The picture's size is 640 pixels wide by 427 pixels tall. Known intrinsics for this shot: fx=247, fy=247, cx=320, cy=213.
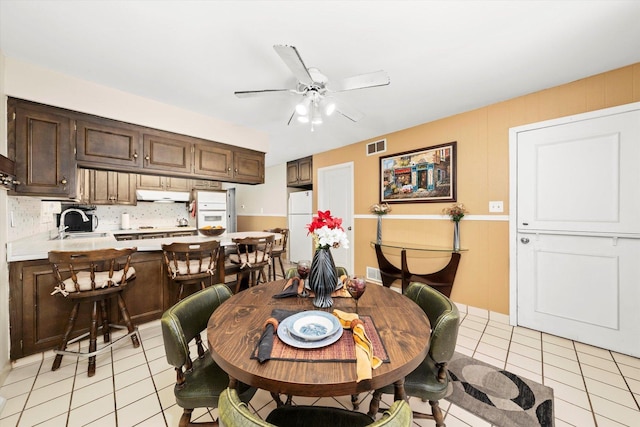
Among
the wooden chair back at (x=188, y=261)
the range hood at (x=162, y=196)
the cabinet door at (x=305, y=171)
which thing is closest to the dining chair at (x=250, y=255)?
the wooden chair back at (x=188, y=261)

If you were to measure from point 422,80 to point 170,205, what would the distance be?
5.35 metres

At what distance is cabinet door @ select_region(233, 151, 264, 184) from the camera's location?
339 cm

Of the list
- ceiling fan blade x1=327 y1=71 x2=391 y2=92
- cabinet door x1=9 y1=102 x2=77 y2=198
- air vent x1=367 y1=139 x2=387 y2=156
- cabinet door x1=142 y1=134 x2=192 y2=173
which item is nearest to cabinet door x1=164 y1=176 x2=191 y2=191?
cabinet door x1=142 y1=134 x2=192 y2=173

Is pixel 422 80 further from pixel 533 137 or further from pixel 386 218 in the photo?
pixel 386 218

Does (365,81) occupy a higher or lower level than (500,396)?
higher

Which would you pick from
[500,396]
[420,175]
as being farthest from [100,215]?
[500,396]

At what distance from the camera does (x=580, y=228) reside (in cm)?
227

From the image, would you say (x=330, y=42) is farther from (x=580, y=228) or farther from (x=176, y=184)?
(x=176, y=184)

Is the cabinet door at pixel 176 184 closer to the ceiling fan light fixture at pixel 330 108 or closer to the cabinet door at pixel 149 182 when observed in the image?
the cabinet door at pixel 149 182

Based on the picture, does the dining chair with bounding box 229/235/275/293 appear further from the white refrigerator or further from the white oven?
the white oven

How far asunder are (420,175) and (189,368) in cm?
321

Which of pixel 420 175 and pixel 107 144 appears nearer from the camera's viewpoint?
pixel 107 144

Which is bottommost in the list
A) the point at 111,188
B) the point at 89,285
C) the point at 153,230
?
the point at 89,285

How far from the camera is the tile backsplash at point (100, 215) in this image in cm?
217
